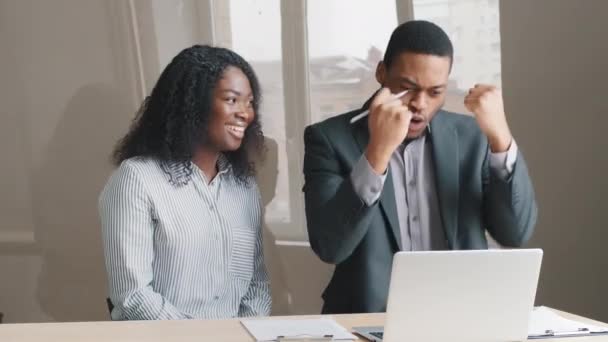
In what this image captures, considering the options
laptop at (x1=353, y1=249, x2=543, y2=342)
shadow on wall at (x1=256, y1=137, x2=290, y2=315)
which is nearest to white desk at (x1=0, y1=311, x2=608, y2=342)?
laptop at (x1=353, y1=249, x2=543, y2=342)

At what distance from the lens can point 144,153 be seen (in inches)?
93.6

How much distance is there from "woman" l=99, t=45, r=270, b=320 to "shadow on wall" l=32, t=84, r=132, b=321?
438 mm

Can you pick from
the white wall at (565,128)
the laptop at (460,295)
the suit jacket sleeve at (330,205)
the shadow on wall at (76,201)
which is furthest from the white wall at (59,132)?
the laptop at (460,295)

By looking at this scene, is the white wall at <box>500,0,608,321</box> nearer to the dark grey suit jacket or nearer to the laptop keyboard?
the dark grey suit jacket

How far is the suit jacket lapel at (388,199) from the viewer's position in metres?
2.29

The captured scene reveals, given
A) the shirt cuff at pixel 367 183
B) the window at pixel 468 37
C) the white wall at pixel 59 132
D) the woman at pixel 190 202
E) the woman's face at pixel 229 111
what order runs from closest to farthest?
the shirt cuff at pixel 367 183 < the woman at pixel 190 202 < the woman's face at pixel 229 111 < the white wall at pixel 59 132 < the window at pixel 468 37

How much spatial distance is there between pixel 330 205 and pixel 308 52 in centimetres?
101

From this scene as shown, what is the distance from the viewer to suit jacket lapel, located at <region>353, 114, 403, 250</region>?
2.29 meters

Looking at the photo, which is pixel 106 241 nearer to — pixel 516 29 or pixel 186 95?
pixel 186 95

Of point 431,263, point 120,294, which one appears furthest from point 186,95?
point 431,263

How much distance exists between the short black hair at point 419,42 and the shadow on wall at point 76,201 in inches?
40.9

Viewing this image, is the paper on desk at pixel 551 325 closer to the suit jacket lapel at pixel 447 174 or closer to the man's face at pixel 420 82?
the suit jacket lapel at pixel 447 174

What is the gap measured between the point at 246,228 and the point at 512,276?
0.94 meters

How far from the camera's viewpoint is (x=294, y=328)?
1821 mm
